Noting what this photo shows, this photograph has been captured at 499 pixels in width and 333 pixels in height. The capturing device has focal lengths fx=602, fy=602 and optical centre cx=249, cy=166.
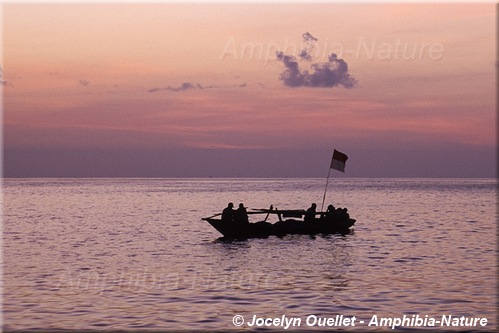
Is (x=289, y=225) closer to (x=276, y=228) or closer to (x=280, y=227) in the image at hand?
(x=280, y=227)

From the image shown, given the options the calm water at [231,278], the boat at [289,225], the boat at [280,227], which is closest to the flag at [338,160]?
the boat at [289,225]

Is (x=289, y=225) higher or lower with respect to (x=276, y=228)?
higher

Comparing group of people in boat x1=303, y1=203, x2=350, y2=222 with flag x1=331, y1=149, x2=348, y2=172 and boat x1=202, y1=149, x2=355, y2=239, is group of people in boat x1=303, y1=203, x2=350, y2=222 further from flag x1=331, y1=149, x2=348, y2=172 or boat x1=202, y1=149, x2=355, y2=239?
flag x1=331, y1=149, x2=348, y2=172

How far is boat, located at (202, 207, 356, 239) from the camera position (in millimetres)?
37094

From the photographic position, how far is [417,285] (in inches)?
877

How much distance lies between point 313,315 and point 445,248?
19.5 meters

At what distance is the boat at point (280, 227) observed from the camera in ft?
122

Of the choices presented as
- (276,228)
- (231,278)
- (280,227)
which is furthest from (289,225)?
(231,278)

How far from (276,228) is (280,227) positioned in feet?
0.88

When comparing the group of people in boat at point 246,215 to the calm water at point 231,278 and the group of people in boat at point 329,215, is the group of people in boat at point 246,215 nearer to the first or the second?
the group of people in boat at point 329,215

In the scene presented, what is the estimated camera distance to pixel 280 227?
38781 mm

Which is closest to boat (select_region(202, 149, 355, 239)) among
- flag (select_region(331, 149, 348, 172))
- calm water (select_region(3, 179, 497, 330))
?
flag (select_region(331, 149, 348, 172))

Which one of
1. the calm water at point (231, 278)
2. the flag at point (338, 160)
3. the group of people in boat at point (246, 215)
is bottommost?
the calm water at point (231, 278)

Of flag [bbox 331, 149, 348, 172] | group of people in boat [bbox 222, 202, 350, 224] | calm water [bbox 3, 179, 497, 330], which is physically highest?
flag [bbox 331, 149, 348, 172]
